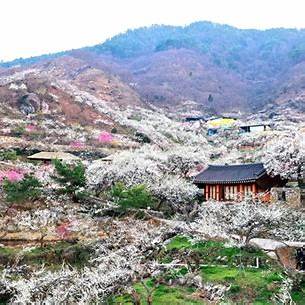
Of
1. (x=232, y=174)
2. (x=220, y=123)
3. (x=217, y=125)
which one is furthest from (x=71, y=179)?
(x=220, y=123)

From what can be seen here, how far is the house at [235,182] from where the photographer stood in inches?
1330

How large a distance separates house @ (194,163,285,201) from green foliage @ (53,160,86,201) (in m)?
8.17

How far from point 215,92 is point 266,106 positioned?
40.4 m

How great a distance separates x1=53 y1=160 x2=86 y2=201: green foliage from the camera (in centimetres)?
3606

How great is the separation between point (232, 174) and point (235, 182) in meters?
1.17

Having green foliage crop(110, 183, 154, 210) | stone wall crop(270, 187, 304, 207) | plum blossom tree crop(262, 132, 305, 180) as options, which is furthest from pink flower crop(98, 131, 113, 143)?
stone wall crop(270, 187, 304, 207)

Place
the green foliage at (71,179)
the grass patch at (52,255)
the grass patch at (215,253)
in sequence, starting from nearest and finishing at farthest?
1. the grass patch at (215,253)
2. the grass patch at (52,255)
3. the green foliage at (71,179)

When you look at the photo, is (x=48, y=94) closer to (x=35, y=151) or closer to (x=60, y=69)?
(x=35, y=151)

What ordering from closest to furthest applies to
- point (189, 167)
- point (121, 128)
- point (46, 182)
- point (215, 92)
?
point (46, 182)
point (189, 167)
point (121, 128)
point (215, 92)

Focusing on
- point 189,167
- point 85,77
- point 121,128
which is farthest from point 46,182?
point 85,77

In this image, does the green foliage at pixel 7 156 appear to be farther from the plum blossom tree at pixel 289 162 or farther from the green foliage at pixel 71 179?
the plum blossom tree at pixel 289 162

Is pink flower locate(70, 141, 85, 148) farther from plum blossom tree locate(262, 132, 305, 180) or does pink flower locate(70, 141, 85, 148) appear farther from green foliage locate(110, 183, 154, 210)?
plum blossom tree locate(262, 132, 305, 180)

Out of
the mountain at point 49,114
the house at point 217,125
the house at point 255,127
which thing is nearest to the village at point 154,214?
the mountain at point 49,114

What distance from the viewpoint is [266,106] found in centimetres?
13700
